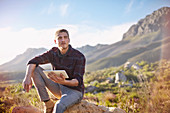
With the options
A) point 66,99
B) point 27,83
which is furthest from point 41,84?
point 66,99

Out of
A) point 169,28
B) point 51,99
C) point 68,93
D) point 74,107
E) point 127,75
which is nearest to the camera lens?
point 68,93

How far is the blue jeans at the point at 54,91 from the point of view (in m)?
2.55

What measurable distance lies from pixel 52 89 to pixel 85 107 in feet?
2.43

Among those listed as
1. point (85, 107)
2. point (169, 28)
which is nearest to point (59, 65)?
point (85, 107)

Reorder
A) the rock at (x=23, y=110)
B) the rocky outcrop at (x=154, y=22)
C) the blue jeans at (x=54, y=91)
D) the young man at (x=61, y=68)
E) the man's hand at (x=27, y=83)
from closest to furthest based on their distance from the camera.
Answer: the blue jeans at (x=54, y=91) < the man's hand at (x=27, y=83) < the young man at (x=61, y=68) < the rock at (x=23, y=110) < the rocky outcrop at (x=154, y=22)

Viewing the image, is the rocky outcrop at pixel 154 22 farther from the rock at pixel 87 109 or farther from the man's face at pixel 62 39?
the man's face at pixel 62 39

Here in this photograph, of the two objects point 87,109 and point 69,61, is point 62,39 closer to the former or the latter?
point 69,61

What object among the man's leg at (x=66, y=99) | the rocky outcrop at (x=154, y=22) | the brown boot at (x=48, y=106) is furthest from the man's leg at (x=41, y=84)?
the rocky outcrop at (x=154, y=22)

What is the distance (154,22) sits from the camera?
87938 mm

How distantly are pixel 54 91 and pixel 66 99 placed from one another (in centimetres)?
60

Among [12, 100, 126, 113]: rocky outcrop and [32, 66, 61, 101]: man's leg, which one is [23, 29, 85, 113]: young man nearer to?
[32, 66, 61, 101]: man's leg

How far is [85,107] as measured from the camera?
119 inches

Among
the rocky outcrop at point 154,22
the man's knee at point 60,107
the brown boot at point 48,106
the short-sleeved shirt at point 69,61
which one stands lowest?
the brown boot at point 48,106

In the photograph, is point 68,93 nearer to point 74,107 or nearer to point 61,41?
point 74,107
